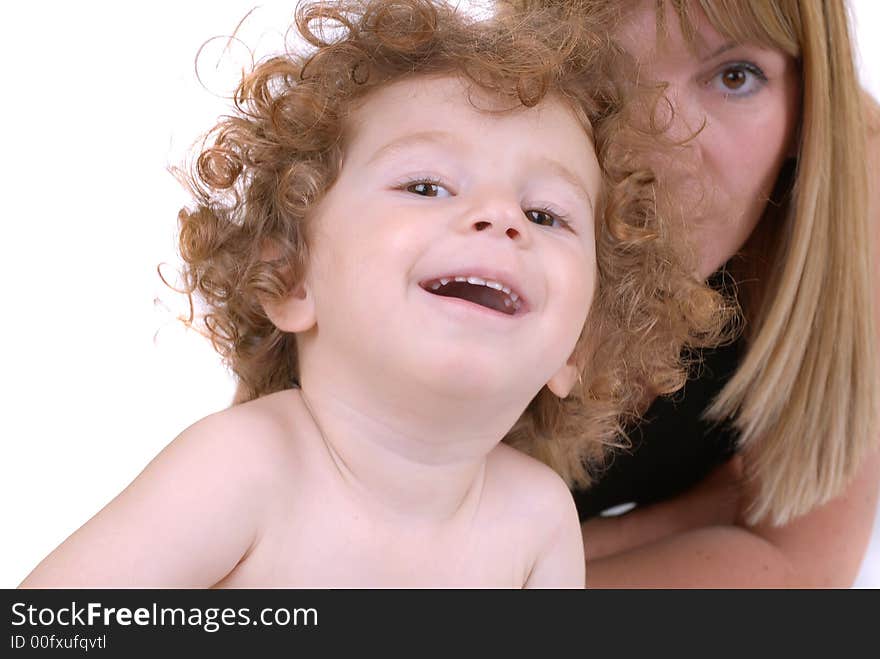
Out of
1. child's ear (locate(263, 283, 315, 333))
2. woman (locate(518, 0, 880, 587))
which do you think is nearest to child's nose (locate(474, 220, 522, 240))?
child's ear (locate(263, 283, 315, 333))

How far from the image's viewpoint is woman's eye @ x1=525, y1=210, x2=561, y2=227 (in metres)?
1.27

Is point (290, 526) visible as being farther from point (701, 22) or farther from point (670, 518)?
point (670, 518)

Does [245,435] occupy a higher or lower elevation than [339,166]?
lower

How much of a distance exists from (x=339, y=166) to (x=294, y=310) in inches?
6.7

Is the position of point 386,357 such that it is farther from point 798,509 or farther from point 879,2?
point 879,2

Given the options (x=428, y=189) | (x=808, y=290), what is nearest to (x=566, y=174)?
(x=428, y=189)

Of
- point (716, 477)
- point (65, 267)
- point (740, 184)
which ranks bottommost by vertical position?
point (716, 477)

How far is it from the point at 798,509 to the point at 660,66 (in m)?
0.78

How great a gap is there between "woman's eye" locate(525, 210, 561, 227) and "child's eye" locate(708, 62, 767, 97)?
0.50 m

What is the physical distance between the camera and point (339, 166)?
130 cm

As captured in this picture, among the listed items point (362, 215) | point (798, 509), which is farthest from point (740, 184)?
point (362, 215)

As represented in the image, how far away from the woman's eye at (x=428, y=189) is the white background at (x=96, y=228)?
3.62 ft

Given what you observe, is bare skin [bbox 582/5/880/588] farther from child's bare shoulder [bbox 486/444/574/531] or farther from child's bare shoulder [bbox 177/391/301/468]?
child's bare shoulder [bbox 177/391/301/468]
